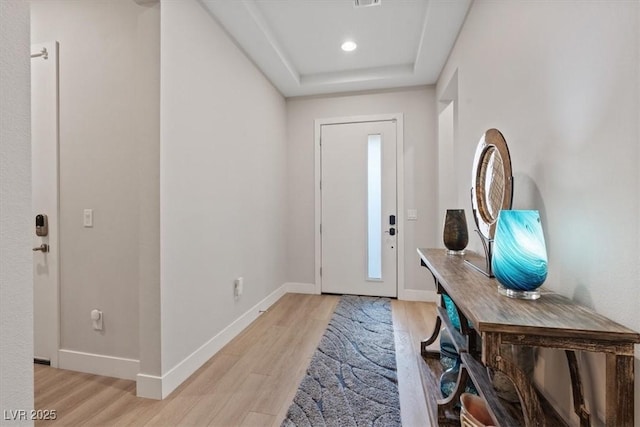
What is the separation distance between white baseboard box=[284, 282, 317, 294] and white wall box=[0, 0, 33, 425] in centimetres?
331

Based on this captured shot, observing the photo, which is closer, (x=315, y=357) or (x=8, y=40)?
(x=8, y=40)

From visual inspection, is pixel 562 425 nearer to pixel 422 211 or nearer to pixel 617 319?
pixel 617 319

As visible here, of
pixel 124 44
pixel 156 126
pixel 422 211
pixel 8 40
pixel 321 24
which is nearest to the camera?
pixel 8 40

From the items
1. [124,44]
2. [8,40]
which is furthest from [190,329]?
[124,44]

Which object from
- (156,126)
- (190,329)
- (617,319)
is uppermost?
(156,126)

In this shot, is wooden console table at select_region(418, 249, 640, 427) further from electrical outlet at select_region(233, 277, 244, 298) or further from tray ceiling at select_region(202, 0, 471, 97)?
tray ceiling at select_region(202, 0, 471, 97)

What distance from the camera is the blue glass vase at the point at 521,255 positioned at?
1.02 metres

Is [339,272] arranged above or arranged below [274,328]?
above

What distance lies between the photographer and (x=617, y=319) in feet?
2.79

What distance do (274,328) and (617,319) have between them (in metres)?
2.49

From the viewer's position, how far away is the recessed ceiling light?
292cm

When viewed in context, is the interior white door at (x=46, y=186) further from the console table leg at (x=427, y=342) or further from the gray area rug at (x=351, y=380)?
the console table leg at (x=427, y=342)

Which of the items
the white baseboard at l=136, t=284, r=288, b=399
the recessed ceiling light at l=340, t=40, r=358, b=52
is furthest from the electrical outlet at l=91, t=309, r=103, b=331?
the recessed ceiling light at l=340, t=40, r=358, b=52

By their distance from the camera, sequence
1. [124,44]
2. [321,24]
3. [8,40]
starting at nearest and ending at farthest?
[8,40]
[124,44]
[321,24]
